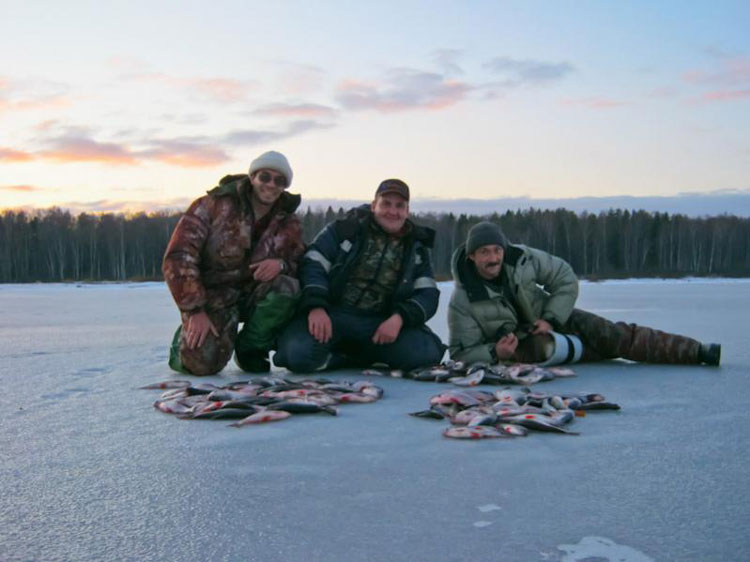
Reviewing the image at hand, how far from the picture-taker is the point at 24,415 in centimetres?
383

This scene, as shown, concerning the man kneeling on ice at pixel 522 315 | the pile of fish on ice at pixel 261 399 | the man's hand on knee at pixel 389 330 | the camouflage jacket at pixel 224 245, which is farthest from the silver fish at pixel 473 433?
the camouflage jacket at pixel 224 245

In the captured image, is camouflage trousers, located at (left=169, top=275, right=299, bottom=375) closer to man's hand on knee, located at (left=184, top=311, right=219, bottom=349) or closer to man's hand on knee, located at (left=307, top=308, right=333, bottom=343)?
man's hand on knee, located at (left=184, top=311, right=219, bottom=349)

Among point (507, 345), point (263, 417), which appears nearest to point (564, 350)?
point (507, 345)

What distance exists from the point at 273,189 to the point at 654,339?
127 inches

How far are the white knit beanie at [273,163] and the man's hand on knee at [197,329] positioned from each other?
3.86ft

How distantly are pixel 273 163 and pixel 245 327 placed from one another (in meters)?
1.32

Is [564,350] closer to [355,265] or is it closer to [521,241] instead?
[355,265]

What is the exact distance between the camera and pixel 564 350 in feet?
18.4

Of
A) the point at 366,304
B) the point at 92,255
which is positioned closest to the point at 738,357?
the point at 366,304

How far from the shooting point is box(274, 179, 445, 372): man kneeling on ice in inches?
216

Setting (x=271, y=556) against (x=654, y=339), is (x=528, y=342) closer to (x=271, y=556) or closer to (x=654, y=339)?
(x=654, y=339)

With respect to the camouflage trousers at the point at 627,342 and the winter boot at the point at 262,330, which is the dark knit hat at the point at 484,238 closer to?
the camouflage trousers at the point at 627,342

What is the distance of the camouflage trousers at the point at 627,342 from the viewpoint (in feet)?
18.7

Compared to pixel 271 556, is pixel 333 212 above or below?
above
